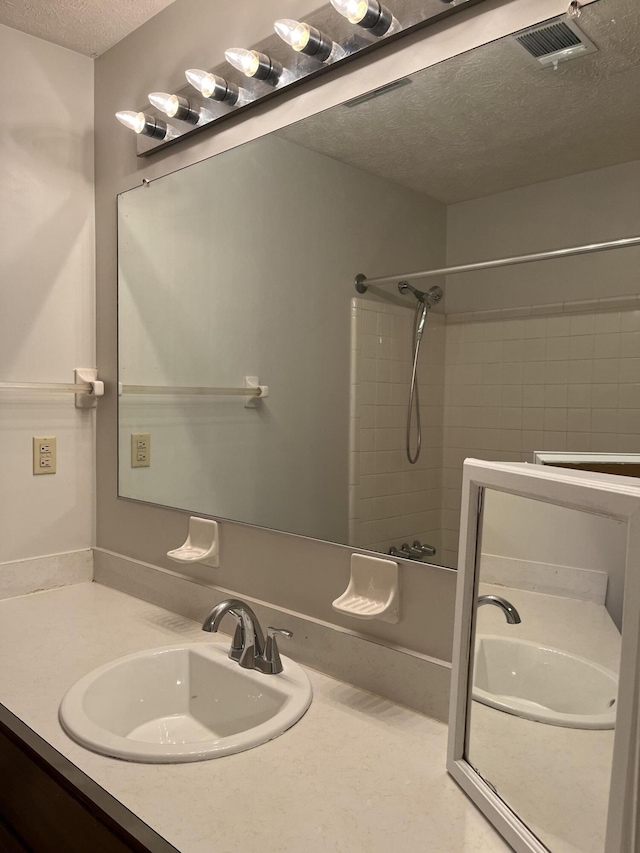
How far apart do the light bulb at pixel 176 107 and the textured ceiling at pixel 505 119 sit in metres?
0.49

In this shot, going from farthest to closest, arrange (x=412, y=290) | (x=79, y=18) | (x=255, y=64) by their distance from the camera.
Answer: (x=79, y=18), (x=255, y=64), (x=412, y=290)

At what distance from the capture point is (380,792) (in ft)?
3.05

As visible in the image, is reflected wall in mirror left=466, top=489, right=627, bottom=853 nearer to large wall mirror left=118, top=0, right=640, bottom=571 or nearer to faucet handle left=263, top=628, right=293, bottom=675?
large wall mirror left=118, top=0, right=640, bottom=571

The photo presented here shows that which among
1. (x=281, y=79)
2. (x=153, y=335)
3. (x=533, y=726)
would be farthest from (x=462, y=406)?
(x=153, y=335)

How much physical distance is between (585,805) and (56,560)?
157 cm

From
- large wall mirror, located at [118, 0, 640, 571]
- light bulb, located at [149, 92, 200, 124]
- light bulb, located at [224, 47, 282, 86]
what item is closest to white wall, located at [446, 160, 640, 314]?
large wall mirror, located at [118, 0, 640, 571]

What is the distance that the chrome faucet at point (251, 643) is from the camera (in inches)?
49.3

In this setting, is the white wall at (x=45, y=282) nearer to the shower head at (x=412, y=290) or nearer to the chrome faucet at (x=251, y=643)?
the chrome faucet at (x=251, y=643)

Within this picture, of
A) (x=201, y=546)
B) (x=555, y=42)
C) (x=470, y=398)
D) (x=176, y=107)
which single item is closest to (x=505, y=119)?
(x=555, y=42)

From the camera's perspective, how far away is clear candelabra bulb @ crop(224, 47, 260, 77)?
1.37 meters

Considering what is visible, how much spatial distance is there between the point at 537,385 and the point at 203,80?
3.42 ft

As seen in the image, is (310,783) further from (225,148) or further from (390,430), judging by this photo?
(225,148)

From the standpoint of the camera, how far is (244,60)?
4.50 feet

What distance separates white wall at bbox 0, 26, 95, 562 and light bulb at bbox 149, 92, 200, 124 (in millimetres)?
448
